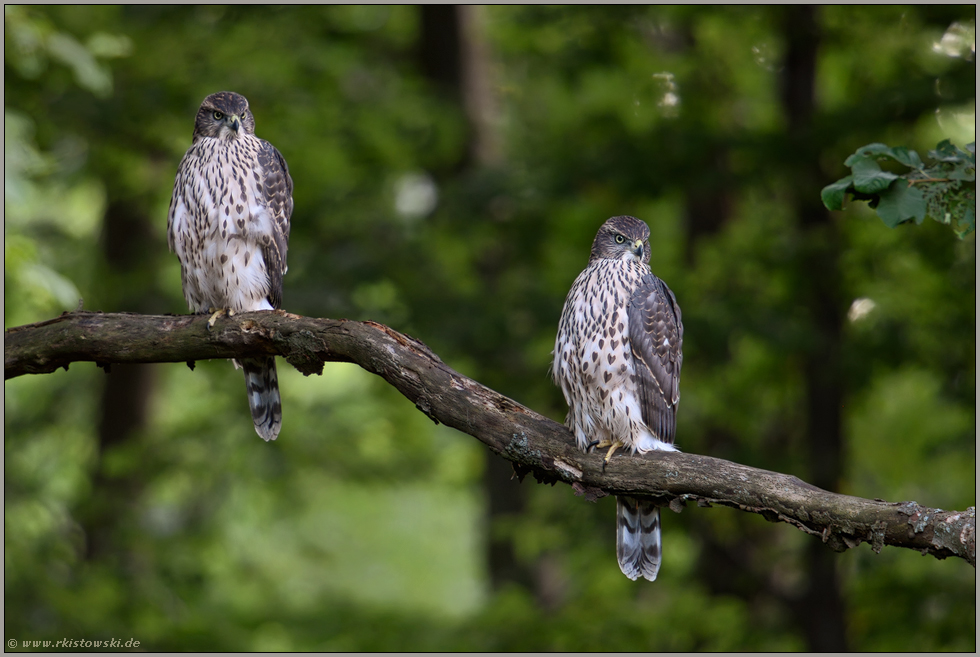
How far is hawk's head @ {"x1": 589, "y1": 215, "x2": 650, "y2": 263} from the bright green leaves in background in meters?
1.33

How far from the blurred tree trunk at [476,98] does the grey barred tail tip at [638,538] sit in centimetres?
653

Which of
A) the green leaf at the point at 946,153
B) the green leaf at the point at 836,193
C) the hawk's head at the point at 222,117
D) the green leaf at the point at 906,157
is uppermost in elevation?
the hawk's head at the point at 222,117

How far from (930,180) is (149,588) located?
30.7 feet

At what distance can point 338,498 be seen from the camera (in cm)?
1809

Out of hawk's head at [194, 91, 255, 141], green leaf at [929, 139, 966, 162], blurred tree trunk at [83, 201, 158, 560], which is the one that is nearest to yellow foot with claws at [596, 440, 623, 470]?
green leaf at [929, 139, 966, 162]

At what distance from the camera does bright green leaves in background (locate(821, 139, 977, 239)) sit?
3.34 metres

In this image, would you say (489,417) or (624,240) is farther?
(624,240)

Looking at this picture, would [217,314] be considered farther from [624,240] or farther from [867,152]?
[867,152]

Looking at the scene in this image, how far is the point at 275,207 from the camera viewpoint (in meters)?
5.02

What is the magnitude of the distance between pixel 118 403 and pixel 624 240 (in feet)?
28.8

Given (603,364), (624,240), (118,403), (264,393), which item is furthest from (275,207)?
(118,403)

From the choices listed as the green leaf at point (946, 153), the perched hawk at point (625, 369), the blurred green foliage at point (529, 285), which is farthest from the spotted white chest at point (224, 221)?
the blurred green foliage at point (529, 285)

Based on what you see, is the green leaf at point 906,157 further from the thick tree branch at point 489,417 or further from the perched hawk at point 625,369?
the perched hawk at point 625,369

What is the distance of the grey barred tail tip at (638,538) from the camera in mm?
4422
